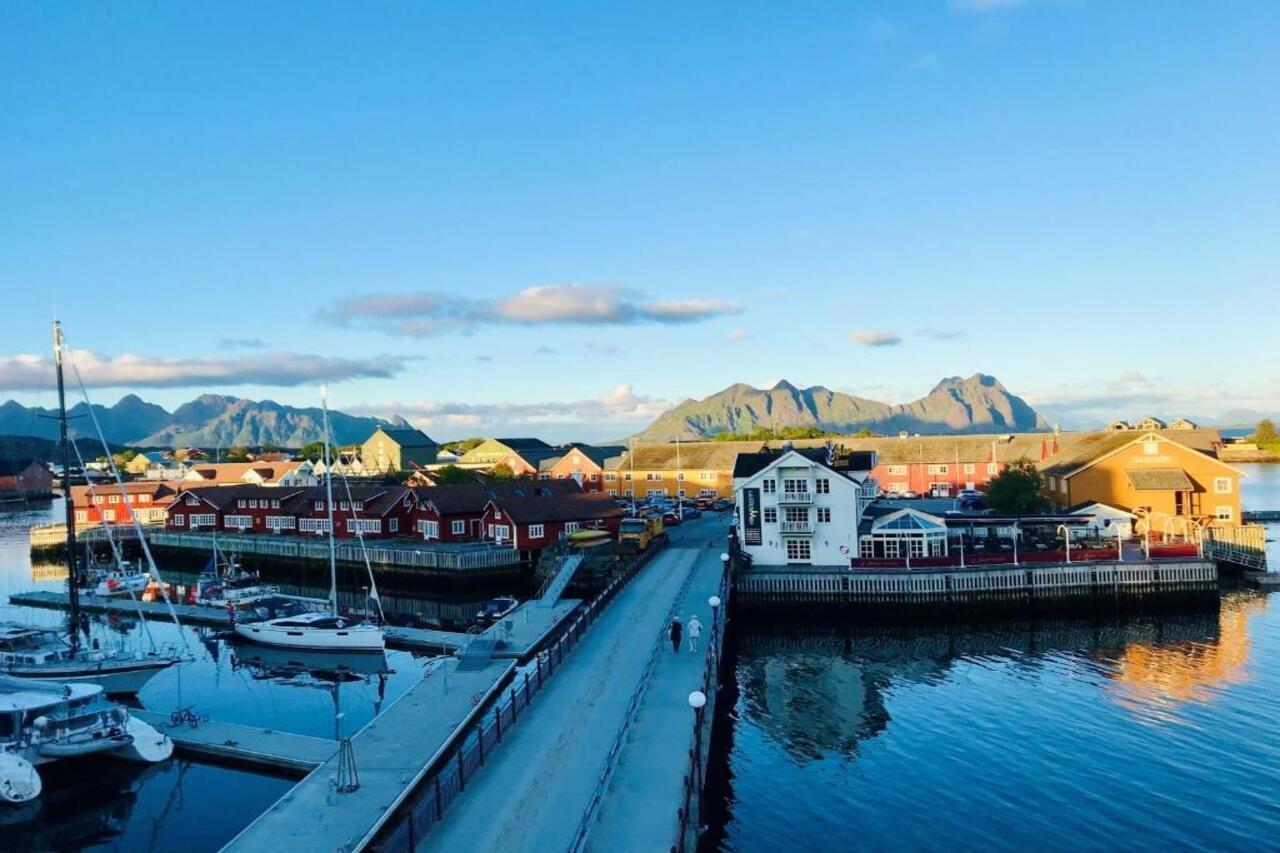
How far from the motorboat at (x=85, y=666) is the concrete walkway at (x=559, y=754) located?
1978cm

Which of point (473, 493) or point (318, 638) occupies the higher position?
point (473, 493)

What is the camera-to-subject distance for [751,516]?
2308 inches

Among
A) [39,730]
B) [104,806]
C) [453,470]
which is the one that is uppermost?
[453,470]

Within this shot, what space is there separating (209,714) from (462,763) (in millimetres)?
21433

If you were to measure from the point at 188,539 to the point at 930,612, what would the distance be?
7447cm

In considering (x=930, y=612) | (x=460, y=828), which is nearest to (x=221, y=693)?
(x=460, y=828)

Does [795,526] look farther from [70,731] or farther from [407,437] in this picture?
[407,437]

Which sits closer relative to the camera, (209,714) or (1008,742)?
(1008,742)

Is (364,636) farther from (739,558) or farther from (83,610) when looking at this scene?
(83,610)

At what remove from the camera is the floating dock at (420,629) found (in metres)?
43.8

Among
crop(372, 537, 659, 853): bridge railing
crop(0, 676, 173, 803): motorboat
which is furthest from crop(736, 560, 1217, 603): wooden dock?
crop(0, 676, 173, 803): motorboat

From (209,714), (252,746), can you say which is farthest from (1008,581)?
(209,714)

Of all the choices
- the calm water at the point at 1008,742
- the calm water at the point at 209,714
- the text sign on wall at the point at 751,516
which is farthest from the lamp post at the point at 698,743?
the text sign on wall at the point at 751,516

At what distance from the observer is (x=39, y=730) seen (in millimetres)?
30641
